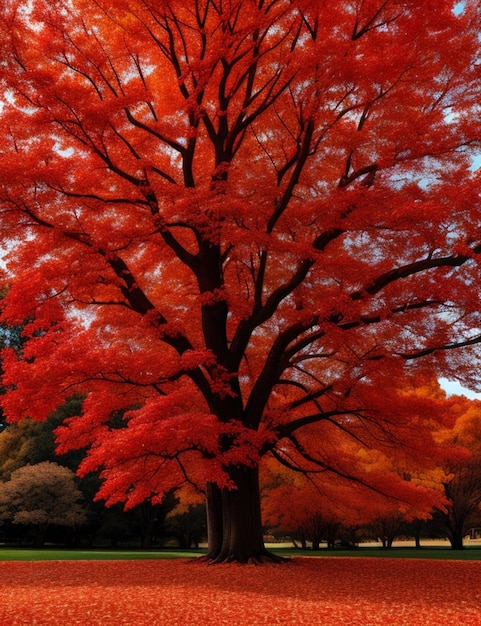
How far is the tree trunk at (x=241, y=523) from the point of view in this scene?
14570 millimetres

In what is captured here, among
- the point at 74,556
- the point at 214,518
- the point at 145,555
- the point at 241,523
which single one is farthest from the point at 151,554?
the point at 241,523

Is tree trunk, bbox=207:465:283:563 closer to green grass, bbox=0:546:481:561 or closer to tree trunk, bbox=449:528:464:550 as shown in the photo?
green grass, bbox=0:546:481:561

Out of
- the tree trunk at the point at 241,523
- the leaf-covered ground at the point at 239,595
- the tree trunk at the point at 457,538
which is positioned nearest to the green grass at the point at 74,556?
Result: the leaf-covered ground at the point at 239,595

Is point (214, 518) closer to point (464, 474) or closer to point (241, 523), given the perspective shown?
point (241, 523)

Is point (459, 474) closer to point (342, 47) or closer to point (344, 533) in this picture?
point (344, 533)

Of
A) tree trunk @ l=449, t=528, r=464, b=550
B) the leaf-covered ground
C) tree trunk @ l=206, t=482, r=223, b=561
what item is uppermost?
tree trunk @ l=449, t=528, r=464, b=550

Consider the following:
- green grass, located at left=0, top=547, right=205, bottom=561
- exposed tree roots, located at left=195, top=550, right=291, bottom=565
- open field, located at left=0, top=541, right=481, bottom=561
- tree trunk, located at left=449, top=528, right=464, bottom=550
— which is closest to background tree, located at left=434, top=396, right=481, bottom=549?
tree trunk, located at left=449, top=528, right=464, bottom=550

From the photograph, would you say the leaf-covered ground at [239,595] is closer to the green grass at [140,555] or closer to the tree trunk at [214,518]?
the tree trunk at [214,518]

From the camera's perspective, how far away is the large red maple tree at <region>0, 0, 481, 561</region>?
13.1 m

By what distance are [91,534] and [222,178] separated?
28.2 meters

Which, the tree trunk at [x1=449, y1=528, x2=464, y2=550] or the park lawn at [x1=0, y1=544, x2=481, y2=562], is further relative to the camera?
the tree trunk at [x1=449, y1=528, x2=464, y2=550]

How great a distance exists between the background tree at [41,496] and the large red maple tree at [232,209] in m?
17.2

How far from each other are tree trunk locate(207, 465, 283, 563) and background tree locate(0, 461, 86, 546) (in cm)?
1812

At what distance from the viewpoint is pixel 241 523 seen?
48.2 feet
